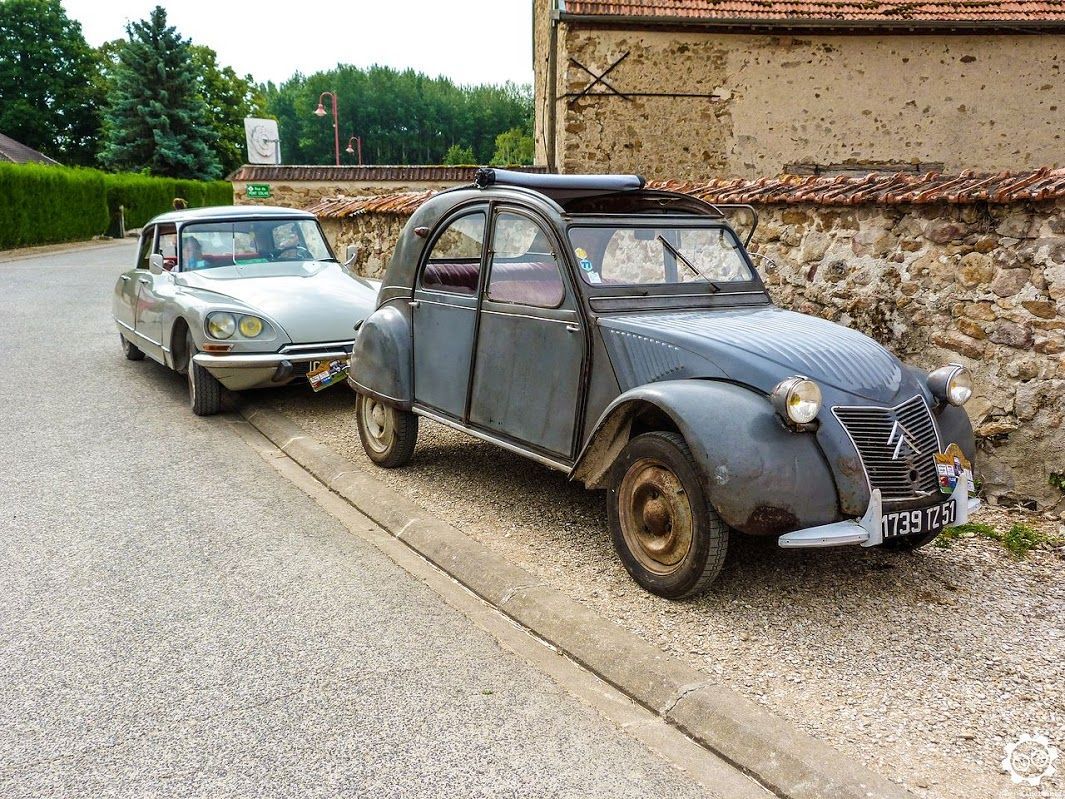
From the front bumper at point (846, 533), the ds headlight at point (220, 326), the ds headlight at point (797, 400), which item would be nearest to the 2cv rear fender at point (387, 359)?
the ds headlight at point (220, 326)

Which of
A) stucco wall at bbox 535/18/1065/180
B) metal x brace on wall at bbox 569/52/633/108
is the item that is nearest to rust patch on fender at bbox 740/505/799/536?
stucco wall at bbox 535/18/1065/180

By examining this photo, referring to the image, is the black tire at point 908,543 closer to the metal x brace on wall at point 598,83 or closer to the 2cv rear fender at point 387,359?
the 2cv rear fender at point 387,359

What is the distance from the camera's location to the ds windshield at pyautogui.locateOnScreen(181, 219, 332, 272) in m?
8.55

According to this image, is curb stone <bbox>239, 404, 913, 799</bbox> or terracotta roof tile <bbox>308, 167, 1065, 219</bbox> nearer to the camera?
curb stone <bbox>239, 404, 913, 799</bbox>

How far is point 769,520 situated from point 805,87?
13.6 meters

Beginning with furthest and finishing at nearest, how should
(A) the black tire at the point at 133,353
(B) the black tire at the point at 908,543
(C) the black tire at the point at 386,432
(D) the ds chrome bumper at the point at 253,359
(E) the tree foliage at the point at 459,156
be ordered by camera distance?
(E) the tree foliage at the point at 459,156 → (A) the black tire at the point at 133,353 → (D) the ds chrome bumper at the point at 253,359 → (C) the black tire at the point at 386,432 → (B) the black tire at the point at 908,543

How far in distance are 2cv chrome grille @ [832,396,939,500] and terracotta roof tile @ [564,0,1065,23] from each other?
41.8ft

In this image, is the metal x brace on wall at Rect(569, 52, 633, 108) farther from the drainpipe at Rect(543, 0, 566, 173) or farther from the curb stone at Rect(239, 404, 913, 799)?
the curb stone at Rect(239, 404, 913, 799)

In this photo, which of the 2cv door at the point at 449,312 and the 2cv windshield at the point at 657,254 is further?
the 2cv door at the point at 449,312

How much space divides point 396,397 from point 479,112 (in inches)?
3555

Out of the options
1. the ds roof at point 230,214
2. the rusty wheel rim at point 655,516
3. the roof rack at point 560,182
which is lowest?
the rusty wheel rim at point 655,516

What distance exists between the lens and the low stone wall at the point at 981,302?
5391 millimetres

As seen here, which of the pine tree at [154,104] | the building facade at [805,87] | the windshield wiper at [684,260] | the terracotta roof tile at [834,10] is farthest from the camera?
the pine tree at [154,104]

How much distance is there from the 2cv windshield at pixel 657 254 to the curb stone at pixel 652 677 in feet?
5.08
